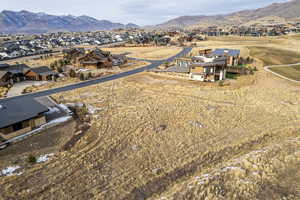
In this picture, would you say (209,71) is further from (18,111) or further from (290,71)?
(18,111)

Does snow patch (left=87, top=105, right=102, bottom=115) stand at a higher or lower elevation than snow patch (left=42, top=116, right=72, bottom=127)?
higher

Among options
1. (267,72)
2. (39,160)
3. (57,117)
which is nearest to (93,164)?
(39,160)

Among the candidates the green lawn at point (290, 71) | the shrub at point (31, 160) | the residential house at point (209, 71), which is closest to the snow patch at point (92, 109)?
the shrub at point (31, 160)

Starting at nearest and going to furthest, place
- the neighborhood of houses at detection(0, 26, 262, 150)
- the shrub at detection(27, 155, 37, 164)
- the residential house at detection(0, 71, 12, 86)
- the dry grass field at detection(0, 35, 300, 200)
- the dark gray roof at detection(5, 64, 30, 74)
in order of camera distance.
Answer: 1. the dry grass field at detection(0, 35, 300, 200)
2. the shrub at detection(27, 155, 37, 164)
3. the neighborhood of houses at detection(0, 26, 262, 150)
4. the residential house at detection(0, 71, 12, 86)
5. the dark gray roof at detection(5, 64, 30, 74)

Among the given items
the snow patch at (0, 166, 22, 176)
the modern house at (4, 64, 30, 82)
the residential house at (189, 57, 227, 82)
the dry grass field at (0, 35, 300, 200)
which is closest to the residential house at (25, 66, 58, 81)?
the modern house at (4, 64, 30, 82)

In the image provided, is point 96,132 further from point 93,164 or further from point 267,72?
point 267,72

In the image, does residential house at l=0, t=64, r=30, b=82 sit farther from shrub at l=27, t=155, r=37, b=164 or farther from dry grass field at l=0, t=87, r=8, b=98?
shrub at l=27, t=155, r=37, b=164
